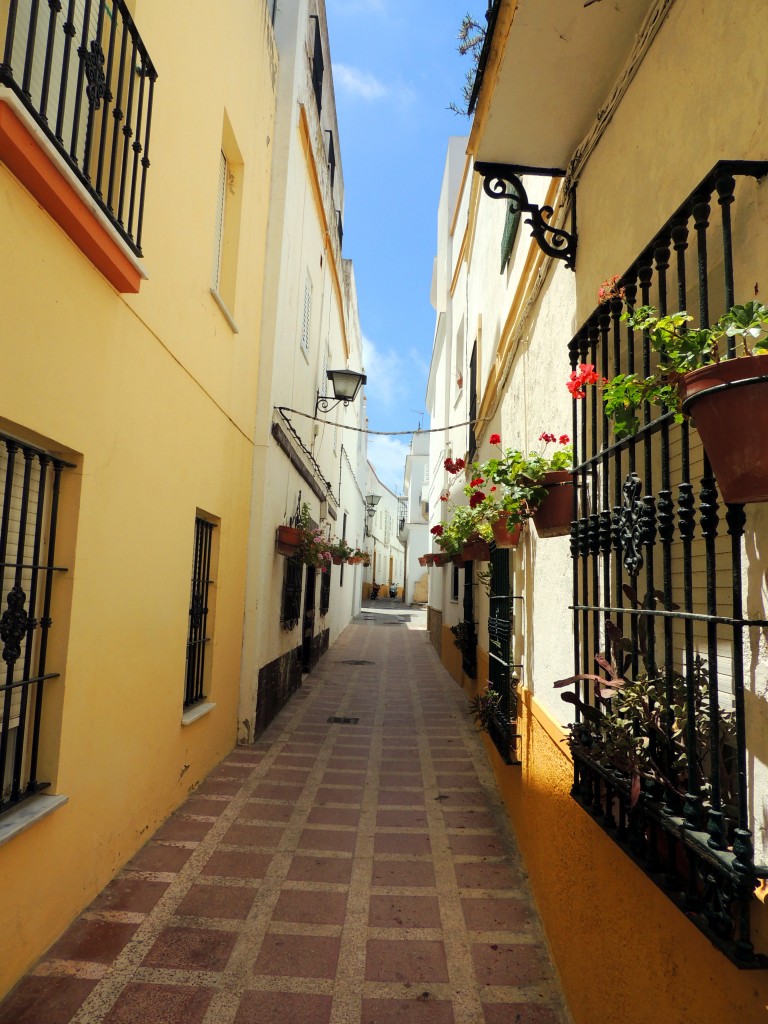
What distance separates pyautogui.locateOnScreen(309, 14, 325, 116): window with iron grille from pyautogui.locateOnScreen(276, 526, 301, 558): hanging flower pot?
6060 millimetres

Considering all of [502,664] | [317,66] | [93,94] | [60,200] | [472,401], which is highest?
[317,66]

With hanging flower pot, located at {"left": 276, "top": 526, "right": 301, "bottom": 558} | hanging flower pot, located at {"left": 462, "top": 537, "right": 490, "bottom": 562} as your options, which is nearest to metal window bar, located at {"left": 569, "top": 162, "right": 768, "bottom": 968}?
hanging flower pot, located at {"left": 462, "top": 537, "right": 490, "bottom": 562}

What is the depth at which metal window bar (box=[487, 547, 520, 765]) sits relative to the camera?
459cm

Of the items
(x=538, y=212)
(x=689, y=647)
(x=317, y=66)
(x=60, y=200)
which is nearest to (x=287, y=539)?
(x=538, y=212)

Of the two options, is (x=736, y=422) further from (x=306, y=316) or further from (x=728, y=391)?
(x=306, y=316)

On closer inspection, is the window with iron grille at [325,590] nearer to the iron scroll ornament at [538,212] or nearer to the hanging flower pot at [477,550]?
the hanging flower pot at [477,550]

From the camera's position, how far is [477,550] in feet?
20.7

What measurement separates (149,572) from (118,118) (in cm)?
251

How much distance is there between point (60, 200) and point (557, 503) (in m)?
2.56

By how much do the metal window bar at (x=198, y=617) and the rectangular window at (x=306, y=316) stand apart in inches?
168

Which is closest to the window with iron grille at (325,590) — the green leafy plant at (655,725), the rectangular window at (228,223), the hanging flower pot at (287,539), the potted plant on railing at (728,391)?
the hanging flower pot at (287,539)

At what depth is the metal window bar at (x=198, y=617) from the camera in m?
5.16

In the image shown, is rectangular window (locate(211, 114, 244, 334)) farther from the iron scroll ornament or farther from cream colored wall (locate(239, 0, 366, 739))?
the iron scroll ornament

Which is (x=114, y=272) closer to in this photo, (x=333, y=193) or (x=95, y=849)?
(x=95, y=849)
